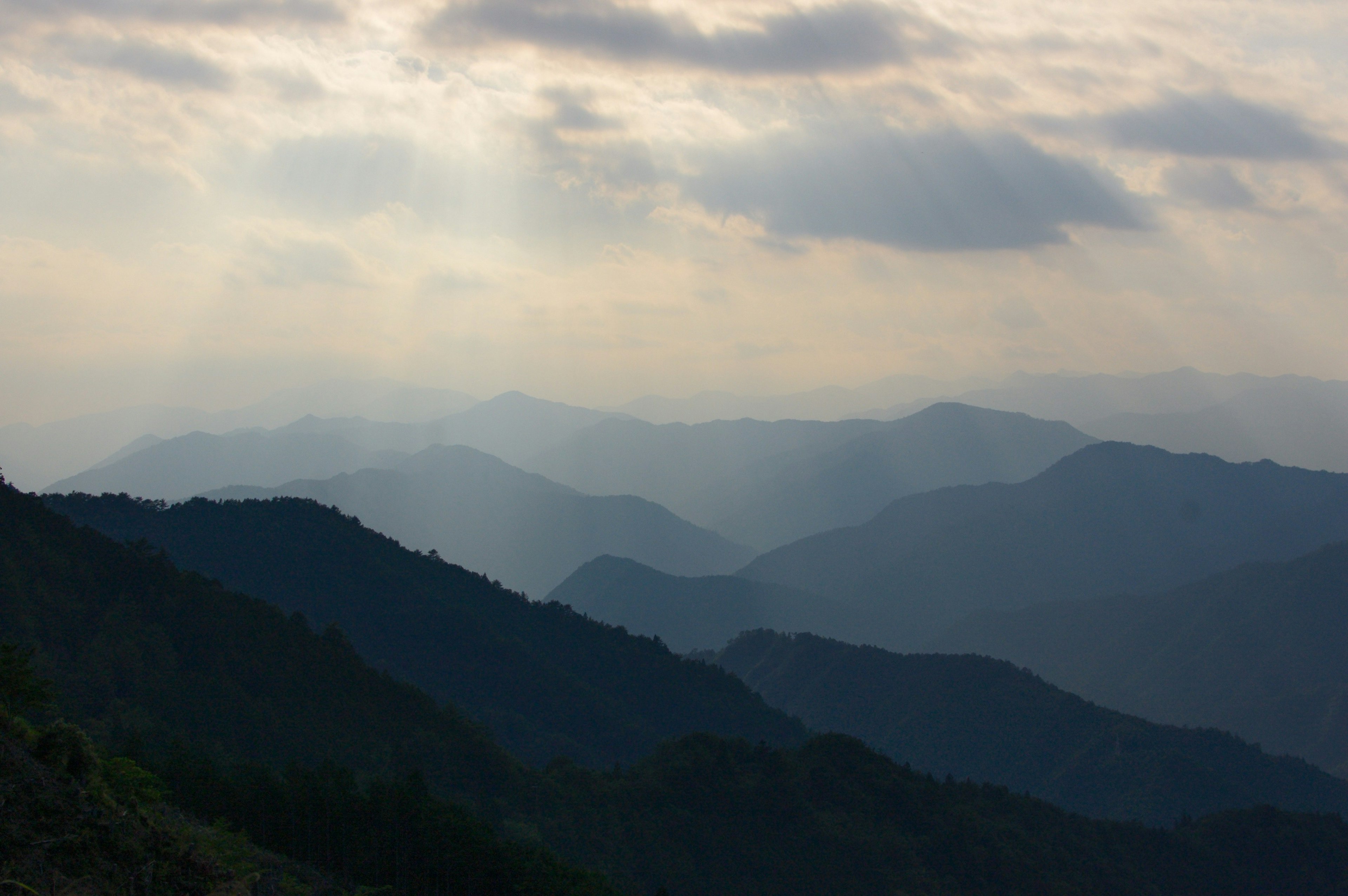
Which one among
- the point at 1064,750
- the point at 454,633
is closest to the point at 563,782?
the point at 454,633

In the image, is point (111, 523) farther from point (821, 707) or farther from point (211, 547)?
point (821, 707)

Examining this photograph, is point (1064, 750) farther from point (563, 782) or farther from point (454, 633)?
point (563, 782)

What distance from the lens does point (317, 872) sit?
36406mm

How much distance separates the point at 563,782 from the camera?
88.8m

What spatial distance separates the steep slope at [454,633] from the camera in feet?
395

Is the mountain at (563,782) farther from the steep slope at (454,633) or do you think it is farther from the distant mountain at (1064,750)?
the distant mountain at (1064,750)

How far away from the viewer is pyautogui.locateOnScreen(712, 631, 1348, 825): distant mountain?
162 metres

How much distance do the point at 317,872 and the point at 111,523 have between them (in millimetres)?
100202

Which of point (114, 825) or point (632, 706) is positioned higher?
point (114, 825)

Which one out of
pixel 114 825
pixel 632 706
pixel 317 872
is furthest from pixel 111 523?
pixel 114 825

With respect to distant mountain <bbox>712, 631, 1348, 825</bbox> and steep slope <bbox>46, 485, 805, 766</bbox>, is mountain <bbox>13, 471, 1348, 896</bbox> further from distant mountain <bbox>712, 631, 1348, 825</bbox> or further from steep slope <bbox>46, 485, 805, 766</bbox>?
distant mountain <bbox>712, 631, 1348, 825</bbox>

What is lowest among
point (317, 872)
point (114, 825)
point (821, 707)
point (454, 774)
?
point (821, 707)

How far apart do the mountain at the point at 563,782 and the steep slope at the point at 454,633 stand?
26693 mm

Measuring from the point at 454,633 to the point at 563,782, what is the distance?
144ft
